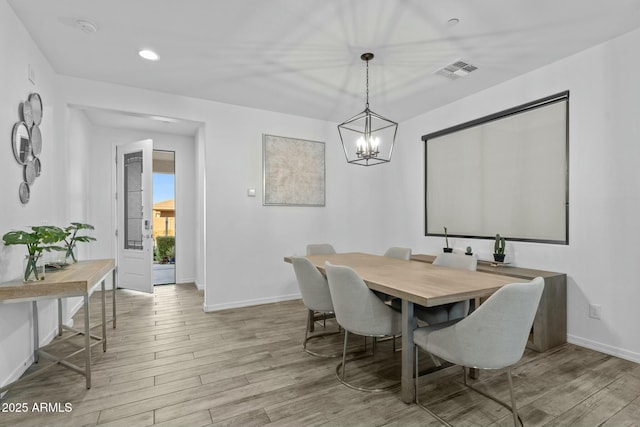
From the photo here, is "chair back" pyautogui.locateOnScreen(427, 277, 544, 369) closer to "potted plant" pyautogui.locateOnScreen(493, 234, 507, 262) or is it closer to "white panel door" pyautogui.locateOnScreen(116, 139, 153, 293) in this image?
"potted plant" pyautogui.locateOnScreen(493, 234, 507, 262)

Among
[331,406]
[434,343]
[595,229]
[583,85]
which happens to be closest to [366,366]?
[331,406]

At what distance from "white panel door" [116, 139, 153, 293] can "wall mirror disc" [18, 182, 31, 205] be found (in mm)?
2353

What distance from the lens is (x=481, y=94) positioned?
3.84 m

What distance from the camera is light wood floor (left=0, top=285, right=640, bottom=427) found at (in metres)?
1.86

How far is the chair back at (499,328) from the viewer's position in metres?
1.58

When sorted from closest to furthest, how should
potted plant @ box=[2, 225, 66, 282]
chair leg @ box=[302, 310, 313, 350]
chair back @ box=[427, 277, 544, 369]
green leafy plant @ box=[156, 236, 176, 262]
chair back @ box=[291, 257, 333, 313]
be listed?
chair back @ box=[427, 277, 544, 369] < potted plant @ box=[2, 225, 66, 282] < chair back @ box=[291, 257, 333, 313] < chair leg @ box=[302, 310, 313, 350] < green leafy plant @ box=[156, 236, 176, 262]

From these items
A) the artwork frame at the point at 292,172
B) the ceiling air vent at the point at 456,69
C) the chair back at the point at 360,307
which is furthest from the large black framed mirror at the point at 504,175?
the chair back at the point at 360,307

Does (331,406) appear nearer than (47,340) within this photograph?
Yes

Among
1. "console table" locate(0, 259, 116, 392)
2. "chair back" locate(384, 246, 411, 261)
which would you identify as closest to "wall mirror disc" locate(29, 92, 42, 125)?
"console table" locate(0, 259, 116, 392)

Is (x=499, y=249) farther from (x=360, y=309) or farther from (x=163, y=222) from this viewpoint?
(x=163, y=222)

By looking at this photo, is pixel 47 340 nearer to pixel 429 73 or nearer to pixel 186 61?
pixel 186 61

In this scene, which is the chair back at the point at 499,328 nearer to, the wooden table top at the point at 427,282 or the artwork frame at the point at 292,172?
the wooden table top at the point at 427,282

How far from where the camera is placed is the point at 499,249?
3432 millimetres

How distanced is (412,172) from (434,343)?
3462 millimetres
